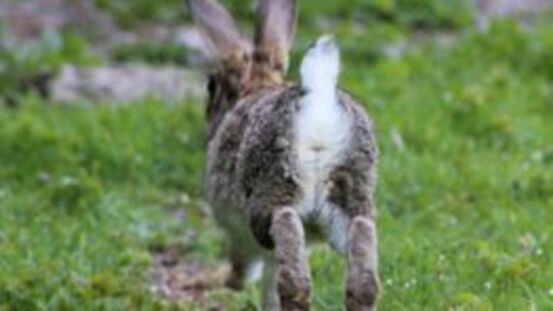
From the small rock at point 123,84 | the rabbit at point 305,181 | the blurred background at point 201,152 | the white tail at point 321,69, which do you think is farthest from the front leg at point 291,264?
the small rock at point 123,84

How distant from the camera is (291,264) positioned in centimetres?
565

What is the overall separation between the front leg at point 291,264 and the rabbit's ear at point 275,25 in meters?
2.05

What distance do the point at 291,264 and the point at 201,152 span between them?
11.8 feet

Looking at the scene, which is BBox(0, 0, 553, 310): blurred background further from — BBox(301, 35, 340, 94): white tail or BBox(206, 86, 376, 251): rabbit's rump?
BBox(301, 35, 340, 94): white tail

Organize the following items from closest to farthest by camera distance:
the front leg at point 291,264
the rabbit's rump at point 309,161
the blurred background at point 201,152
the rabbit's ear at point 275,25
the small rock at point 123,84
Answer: the front leg at point 291,264
the rabbit's rump at point 309,161
the blurred background at point 201,152
the rabbit's ear at point 275,25
the small rock at point 123,84

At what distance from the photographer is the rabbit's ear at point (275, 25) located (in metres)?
7.76

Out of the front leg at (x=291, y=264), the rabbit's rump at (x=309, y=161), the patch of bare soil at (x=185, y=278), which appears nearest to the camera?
the front leg at (x=291, y=264)

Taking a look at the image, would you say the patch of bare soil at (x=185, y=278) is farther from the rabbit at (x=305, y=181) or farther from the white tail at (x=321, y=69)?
the white tail at (x=321, y=69)

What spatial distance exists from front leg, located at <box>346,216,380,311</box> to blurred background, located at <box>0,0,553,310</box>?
1.34ft

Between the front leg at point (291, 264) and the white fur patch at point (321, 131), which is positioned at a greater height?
the white fur patch at point (321, 131)

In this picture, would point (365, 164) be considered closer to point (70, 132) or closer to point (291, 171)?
point (291, 171)

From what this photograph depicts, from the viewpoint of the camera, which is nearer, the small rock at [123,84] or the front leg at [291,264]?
the front leg at [291,264]

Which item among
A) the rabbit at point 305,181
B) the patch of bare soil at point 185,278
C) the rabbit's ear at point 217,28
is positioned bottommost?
the patch of bare soil at point 185,278

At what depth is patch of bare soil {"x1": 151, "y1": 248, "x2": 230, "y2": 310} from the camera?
291 inches
